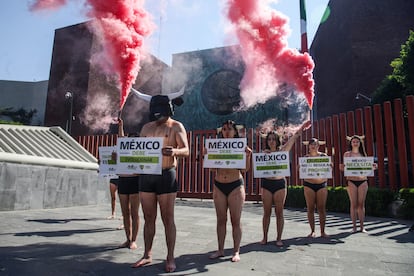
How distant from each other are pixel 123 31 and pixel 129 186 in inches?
213

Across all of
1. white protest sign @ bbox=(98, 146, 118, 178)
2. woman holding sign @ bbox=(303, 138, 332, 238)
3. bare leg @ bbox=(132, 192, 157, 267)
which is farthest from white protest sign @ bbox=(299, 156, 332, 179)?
white protest sign @ bbox=(98, 146, 118, 178)

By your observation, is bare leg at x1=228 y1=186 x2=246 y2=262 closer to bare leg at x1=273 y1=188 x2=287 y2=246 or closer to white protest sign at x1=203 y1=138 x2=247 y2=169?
white protest sign at x1=203 y1=138 x2=247 y2=169

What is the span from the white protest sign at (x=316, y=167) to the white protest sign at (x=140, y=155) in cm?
382

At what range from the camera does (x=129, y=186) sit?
17.1 feet

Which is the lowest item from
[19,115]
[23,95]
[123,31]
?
[123,31]

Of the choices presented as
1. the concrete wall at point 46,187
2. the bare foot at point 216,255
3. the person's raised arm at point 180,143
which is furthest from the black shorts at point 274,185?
the concrete wall at point 46,187

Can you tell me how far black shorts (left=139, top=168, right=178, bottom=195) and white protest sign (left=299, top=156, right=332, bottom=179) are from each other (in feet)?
11.9

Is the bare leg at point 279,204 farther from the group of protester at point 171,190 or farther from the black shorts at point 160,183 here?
the black shorts at point 160,183

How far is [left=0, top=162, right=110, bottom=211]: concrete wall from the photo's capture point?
908 cm

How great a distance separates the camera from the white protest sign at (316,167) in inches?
251

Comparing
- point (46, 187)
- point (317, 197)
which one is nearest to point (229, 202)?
point (317, 197)

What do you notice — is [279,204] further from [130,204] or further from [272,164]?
[130,204]

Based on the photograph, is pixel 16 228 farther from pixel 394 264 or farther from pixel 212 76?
pixel 212 76

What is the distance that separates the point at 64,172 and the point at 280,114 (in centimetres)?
2975
